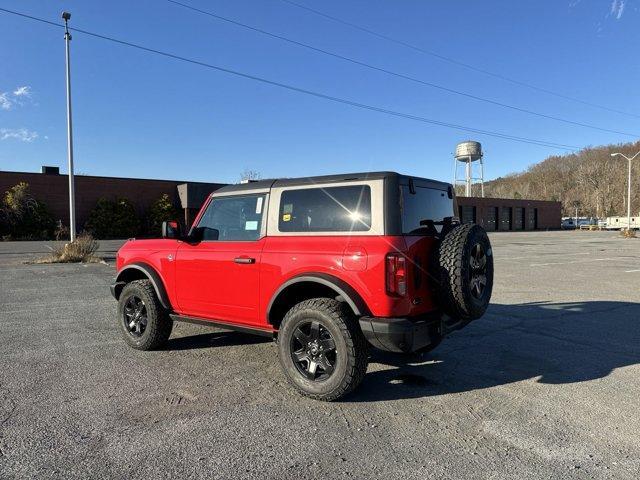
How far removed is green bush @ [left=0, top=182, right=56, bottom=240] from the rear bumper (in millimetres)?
38349

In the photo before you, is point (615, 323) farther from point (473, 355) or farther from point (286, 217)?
point (286, 217)

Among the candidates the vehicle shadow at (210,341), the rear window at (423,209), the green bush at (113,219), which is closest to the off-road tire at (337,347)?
the rear window at (423,209)

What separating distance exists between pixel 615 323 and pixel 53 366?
7367 mm

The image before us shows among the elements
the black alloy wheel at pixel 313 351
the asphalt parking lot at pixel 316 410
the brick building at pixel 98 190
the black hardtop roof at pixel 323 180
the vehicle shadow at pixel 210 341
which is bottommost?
the asphalt parking lot at pixel 316 410

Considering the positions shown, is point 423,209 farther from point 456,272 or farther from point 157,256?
point 157,256

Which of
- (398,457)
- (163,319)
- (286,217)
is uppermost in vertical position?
(286,217)

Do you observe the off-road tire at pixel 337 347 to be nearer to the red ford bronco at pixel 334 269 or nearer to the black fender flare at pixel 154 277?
the red ford bronco at pixel 334 269

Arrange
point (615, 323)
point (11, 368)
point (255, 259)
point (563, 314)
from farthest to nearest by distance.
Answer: point (563, 314) → point (615, 323) → point (11, 368) → point (255, 259)

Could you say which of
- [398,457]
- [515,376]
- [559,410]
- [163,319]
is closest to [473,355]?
[515,376]

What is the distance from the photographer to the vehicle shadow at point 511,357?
4488mm

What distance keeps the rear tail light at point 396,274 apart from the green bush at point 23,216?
3846cm

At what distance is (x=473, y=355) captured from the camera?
5.37m

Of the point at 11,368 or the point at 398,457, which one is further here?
the point at 11,368

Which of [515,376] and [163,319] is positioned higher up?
[163,319]
